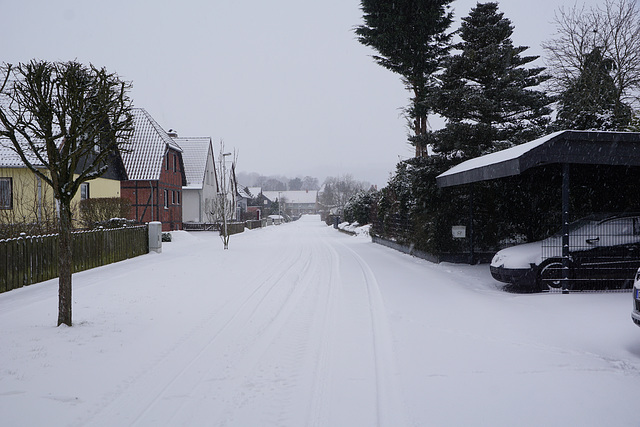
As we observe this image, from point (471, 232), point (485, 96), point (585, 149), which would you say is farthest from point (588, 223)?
point (485, 96)

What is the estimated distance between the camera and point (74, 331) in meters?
6.27

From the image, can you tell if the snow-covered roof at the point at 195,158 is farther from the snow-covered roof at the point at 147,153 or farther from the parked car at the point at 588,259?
the parked car at the point at 588,259

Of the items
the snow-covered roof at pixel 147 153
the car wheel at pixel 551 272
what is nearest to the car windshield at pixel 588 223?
the car wheel at pixel 551 272

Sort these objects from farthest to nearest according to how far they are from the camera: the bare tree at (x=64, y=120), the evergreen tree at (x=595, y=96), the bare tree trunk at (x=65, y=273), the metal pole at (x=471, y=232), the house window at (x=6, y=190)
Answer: the house window at (x=6, y=190) < the evergreen tree at (x=595, y=96) < the metal pole at (x=471, y=232) < the bare tree trunk at (x=65, y=273) < the bare tree at (x=64, y=120)

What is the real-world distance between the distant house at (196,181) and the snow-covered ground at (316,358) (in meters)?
30.5

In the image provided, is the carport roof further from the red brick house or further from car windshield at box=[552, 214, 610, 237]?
the red brick house

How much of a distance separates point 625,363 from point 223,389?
451 cm

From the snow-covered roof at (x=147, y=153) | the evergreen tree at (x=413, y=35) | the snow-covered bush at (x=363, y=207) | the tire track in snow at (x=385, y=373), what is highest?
the evergreen tree at (x=413, y=35)

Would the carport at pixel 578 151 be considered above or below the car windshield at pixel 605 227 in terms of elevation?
above

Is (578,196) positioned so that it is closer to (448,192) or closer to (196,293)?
(448,192)

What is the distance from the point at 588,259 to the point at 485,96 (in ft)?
32.2

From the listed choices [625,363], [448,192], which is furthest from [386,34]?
[625,363]

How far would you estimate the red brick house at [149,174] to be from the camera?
30609 mm

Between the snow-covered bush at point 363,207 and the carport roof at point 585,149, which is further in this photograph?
the snow-covered bush at point 363,207
